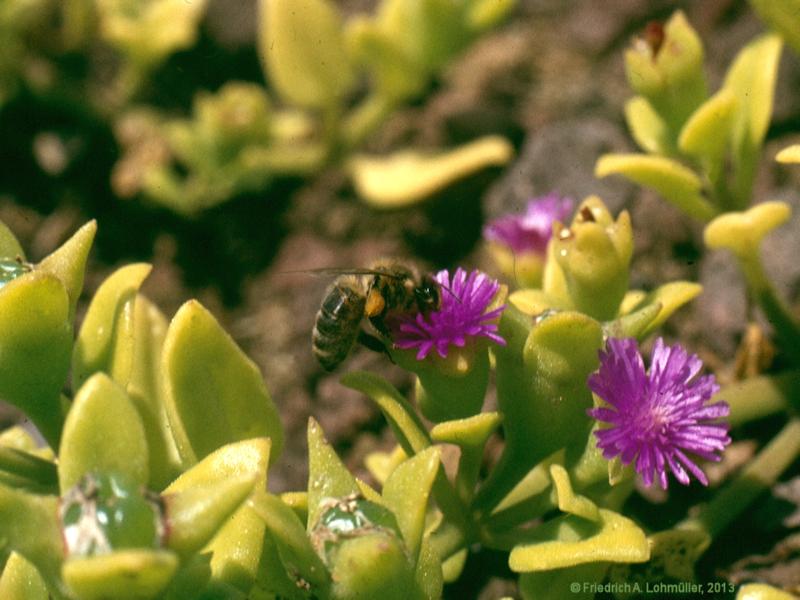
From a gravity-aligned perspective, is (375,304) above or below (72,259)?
below

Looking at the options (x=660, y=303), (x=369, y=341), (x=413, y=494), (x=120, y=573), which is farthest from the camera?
(x=369, y=341)

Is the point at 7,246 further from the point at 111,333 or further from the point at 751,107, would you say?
the point at 751,107

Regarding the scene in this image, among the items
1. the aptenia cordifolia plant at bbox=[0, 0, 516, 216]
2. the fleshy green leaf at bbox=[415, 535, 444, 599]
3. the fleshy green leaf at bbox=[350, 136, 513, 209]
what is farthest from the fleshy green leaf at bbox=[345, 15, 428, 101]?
the fleshy green leaf at bbox=[415, 535, 444, 599]

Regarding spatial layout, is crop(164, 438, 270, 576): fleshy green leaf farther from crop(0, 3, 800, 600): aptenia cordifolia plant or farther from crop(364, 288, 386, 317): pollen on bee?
crop(364, 288, 386, 317): pollen on bee

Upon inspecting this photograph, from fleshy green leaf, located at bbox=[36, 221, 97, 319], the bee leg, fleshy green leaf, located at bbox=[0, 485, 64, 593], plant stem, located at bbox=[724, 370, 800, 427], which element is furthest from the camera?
plant stem, located at bbox=[724, 370, 800, 427]

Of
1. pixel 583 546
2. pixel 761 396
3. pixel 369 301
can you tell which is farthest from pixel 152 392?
pixel 761 396

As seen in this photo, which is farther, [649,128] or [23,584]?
[649,128]

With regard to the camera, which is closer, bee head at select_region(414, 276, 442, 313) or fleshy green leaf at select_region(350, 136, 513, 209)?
bee head at select_region(414, 276, 442, 313)

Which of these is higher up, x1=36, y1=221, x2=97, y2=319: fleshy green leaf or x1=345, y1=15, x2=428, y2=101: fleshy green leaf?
x1=36, y1=221, x2=97, y2=319: fleshy green leaf
